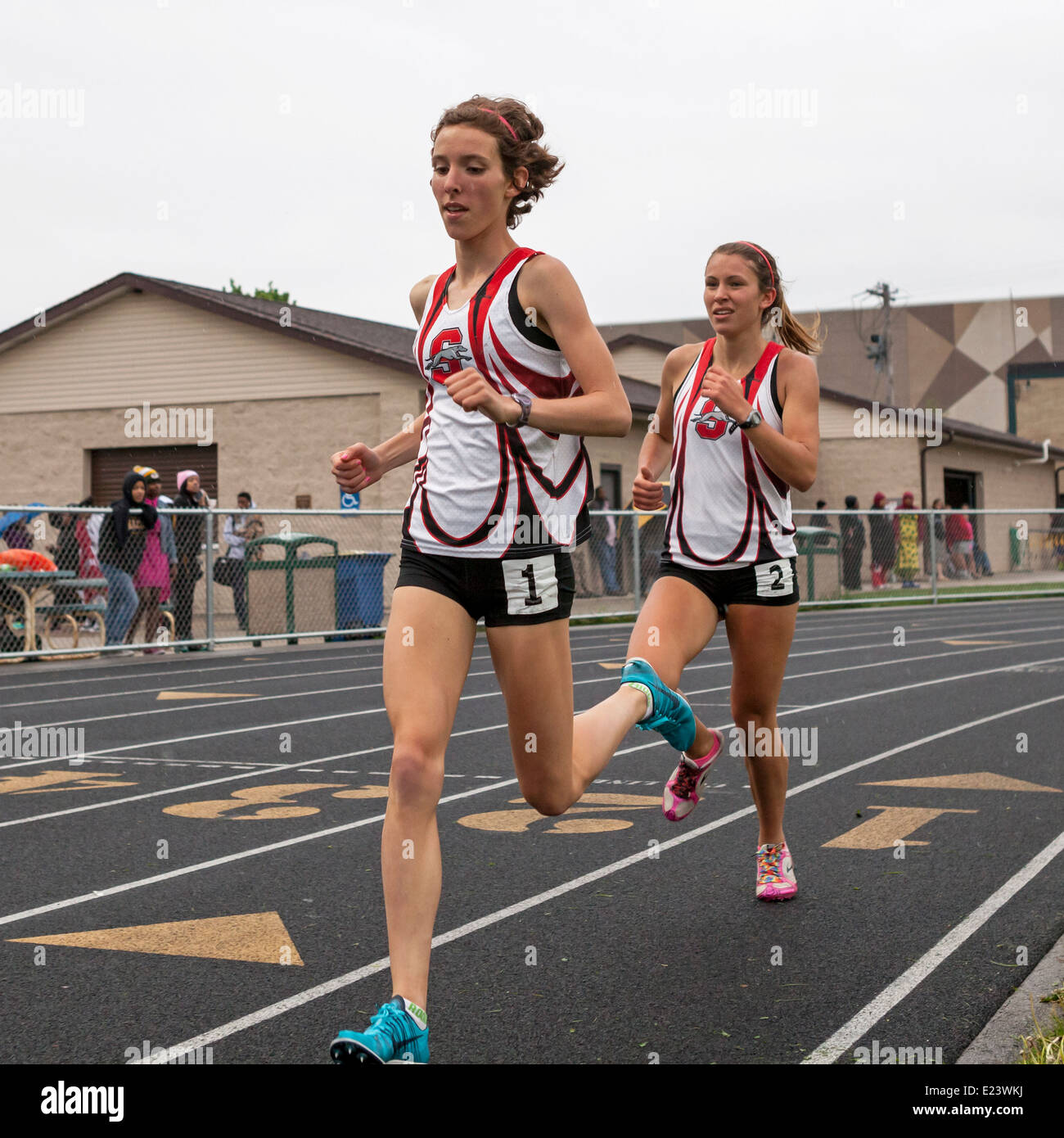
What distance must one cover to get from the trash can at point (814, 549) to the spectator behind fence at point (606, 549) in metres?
3.94

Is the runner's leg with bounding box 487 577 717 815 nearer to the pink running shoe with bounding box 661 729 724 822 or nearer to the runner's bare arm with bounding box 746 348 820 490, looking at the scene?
the pink running shoe with bounding box 661 729 724 822

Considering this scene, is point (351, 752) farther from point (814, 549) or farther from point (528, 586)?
point (814, 549)

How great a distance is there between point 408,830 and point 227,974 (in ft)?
4.03

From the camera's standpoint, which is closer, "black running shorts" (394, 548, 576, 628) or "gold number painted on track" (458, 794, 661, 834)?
"black running shorts" (394, 548, 576, 628)

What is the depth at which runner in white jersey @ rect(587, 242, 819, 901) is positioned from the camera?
4.67 m

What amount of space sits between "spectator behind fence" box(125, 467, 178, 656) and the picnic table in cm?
41

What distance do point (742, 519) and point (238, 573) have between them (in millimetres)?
12902

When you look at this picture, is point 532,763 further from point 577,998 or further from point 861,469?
point 861,469

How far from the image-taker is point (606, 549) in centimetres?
2088

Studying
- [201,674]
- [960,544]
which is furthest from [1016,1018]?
[960,544]

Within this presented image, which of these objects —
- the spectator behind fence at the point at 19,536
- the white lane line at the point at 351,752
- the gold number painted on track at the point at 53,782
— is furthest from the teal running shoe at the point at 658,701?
the spectator behind fence at the point at 19,536

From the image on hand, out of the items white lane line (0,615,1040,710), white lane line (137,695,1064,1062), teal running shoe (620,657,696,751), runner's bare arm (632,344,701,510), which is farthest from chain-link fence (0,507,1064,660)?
teal running shoe (620,657,696,751)
